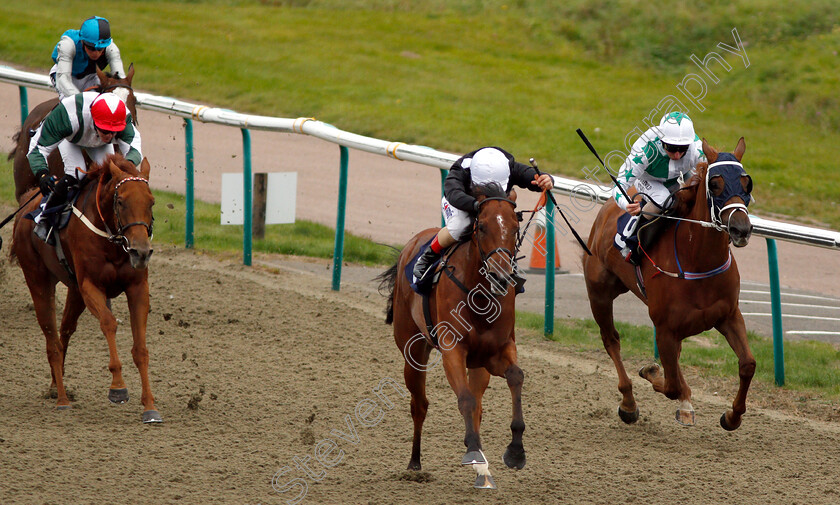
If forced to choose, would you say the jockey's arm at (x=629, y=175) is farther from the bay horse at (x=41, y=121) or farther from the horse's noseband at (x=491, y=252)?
the bay horse at (x=41, y=121)

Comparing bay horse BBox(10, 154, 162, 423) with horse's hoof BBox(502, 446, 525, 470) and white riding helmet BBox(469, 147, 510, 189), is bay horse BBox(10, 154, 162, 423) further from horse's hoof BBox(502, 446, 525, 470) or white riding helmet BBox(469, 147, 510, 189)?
horse's hoof BBox(502, 446, 525, 470)

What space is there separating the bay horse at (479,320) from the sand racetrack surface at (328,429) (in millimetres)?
472

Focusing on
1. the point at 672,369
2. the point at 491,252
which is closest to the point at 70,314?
the point at 491,252

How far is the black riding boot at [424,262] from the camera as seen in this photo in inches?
221

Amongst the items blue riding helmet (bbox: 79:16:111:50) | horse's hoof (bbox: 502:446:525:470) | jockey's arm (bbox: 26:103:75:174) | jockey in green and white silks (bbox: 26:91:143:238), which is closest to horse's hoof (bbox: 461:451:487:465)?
horse's hoof (bbox: 502:446:525:470)

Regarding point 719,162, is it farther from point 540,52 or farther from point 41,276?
point 540,52

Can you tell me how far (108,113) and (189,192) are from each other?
3996 mm

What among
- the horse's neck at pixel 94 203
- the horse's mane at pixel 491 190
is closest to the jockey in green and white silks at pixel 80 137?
the horse's neck at pixel 94 203

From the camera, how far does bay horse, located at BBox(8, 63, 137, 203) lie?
812 centimetres

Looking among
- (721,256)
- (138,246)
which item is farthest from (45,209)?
(721,256)

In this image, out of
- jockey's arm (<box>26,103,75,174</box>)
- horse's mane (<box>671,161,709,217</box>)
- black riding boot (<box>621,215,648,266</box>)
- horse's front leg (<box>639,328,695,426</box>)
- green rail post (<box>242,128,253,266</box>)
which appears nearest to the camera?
horse's mane (<box>671,161,709,217</box>)

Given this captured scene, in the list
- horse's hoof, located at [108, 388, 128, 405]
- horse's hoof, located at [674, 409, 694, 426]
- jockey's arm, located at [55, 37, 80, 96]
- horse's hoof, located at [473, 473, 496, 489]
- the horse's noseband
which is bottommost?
horse's hoof, located at [108, 388, 128, 405]

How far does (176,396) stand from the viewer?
7.05m

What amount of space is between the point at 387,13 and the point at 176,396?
20.0m
